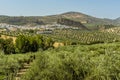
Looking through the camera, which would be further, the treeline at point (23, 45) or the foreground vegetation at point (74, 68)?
the treeline at point (23, 45)

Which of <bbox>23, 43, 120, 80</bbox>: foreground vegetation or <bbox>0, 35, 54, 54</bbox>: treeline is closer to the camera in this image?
<bbox>23, 43, 120, 80</bbox>: foreground vegetation

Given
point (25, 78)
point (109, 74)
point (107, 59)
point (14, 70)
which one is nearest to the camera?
point (109, 74)

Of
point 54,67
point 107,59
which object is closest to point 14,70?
point 54,67

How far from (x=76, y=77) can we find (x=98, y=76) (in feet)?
9.19

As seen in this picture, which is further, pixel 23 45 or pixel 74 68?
pixel 23 45

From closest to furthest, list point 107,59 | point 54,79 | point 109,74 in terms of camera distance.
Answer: point 109,74
point 107,59
point 54,79

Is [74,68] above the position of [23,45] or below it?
above

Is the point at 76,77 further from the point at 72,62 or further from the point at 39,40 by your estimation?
the point at 39,40

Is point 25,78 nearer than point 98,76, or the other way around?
point 98,76

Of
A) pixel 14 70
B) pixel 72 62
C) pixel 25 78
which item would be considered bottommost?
pixel 14 70

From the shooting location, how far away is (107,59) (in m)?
18.8

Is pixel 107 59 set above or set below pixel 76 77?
above

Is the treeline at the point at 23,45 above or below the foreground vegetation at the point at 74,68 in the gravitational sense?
below

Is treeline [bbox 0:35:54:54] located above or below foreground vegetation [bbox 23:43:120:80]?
below
